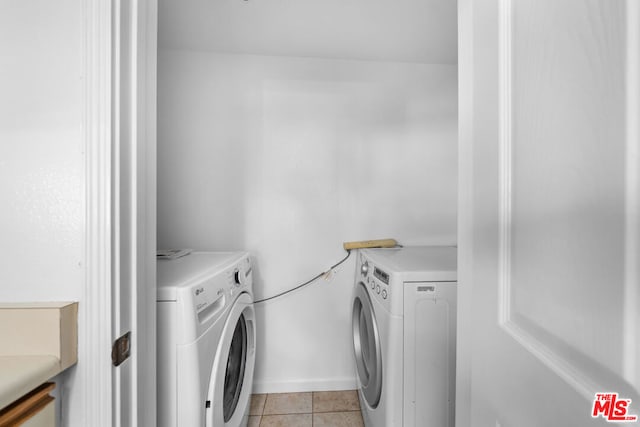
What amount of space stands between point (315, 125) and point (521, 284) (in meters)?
1.38

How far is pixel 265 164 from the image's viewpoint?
153 cm

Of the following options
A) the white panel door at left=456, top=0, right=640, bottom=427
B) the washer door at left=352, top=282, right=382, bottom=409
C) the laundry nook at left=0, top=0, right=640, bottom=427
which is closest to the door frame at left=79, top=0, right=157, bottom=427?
Result: the laundry nook at left=0, top=0, right=640, bottom=427

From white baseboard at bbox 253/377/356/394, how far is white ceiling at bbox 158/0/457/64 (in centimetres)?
201

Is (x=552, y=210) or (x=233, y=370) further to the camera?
(x=233, y=370)

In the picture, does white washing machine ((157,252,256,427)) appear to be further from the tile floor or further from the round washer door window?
the tile floor

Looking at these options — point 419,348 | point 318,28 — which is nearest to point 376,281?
point 419,348

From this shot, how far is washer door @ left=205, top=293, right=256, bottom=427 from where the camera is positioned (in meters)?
0.75

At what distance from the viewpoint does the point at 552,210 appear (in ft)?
1.08

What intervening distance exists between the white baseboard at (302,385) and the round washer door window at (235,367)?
458mm

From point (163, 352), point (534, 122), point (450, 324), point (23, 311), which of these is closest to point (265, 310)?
point (163, 352)

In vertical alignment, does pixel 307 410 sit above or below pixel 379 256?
below

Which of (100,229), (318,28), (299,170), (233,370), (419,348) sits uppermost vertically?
(318,28)

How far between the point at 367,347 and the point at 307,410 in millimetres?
564

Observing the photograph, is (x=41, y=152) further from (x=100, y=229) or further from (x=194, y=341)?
(x=194, y=341)
